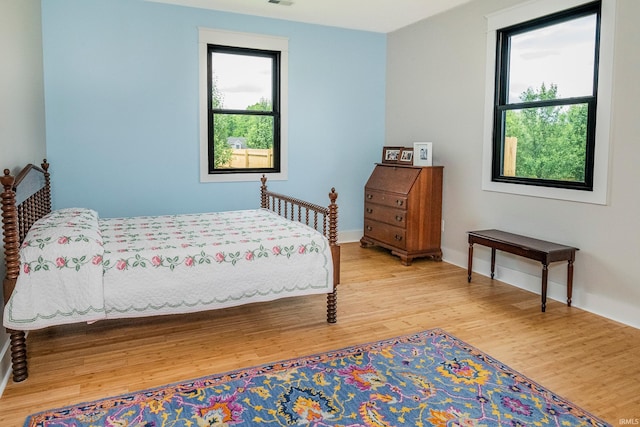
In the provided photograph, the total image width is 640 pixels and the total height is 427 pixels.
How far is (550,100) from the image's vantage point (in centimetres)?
401

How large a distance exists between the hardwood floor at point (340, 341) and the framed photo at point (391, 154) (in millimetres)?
1803

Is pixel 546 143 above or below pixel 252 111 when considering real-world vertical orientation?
below

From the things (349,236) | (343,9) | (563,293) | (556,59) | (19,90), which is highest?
(343,9)

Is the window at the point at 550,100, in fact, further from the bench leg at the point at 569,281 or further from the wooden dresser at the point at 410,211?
the wooden dresser at the point at 410,211

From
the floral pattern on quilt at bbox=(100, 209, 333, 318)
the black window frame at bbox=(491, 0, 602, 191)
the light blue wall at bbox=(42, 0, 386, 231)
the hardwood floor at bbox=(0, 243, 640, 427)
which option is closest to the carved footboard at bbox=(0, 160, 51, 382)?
the hardwood floor at bbox=(0, 243, 640, 427)

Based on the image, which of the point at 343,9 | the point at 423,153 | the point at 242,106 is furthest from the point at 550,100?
the point at 242,106

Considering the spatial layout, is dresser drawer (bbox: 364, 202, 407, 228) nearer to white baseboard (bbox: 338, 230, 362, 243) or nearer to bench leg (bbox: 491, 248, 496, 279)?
white baseboard (bbox: 338, 230, 362, 243)

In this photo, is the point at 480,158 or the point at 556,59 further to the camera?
the point at 480,158

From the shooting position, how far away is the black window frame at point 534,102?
3.63 metres

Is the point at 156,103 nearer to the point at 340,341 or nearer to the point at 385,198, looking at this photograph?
the point at 385,198

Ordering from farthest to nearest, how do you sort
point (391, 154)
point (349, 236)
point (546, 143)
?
point (349, 236)
point (391, 154)
point (546, 143)

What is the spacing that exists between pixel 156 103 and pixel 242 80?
3.25ft

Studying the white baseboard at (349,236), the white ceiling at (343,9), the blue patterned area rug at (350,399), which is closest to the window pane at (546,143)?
the white ceiling at (343,9)

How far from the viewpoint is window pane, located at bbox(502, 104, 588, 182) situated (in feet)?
12.5
